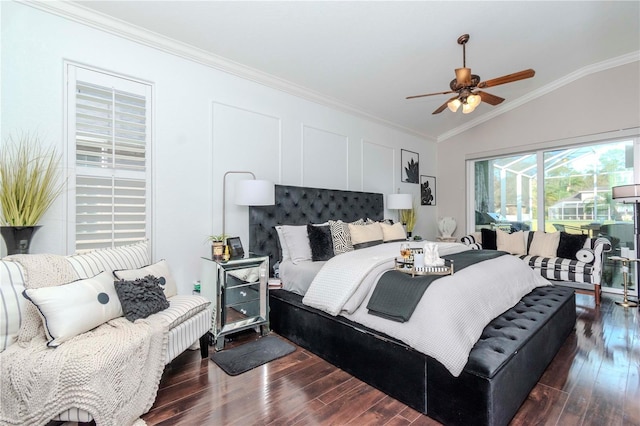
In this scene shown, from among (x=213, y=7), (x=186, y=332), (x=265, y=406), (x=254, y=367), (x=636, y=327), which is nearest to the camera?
(x=265, y=406)

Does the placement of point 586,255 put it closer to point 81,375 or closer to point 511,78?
point 511,78

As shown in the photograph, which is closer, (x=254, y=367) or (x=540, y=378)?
(x=540, y=378)

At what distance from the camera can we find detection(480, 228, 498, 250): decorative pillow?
16.6 ft

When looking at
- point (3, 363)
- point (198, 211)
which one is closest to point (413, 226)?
point (198, 211)

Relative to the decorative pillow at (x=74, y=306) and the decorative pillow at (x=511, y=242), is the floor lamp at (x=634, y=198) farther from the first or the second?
the decorative pillow at (x=74, y=306)

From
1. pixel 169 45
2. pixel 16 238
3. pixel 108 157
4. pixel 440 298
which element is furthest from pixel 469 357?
pixel 169 45

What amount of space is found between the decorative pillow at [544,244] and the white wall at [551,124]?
4.66ft

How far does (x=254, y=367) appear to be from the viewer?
2.31 metres

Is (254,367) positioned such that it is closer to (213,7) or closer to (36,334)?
(36,334)

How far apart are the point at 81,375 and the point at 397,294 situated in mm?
1793

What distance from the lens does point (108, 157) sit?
2561 mm

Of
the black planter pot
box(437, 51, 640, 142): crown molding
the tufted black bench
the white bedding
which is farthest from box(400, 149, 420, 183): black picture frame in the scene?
the black planter pot

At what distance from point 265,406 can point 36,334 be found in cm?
137

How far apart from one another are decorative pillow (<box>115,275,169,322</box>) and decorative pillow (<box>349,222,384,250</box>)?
2.08m
